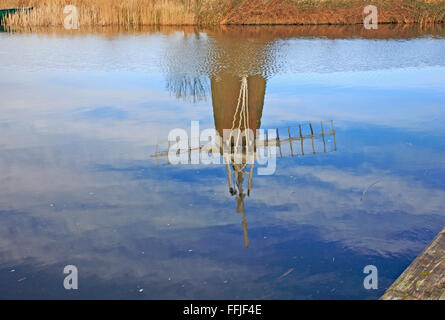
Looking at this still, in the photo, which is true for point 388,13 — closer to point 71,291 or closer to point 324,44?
point 324,44

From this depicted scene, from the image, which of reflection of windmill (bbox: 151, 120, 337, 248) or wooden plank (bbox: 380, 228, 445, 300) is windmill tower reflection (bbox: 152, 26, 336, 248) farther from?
wooden plank (bbox: 380, 228, 445, 300)

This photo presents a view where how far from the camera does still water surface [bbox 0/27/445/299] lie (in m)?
3.40

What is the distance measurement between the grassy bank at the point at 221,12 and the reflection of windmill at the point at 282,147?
1419 centimetres

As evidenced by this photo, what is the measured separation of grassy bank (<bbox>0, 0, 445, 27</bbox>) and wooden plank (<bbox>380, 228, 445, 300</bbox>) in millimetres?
17643

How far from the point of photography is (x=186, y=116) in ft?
24.3

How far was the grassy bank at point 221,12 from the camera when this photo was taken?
19.8 m

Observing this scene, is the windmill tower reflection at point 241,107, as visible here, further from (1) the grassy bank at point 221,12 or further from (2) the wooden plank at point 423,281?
(1) the grassy bank at point 221,12

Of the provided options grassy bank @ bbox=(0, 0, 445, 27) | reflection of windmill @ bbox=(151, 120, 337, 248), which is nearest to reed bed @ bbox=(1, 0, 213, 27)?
grassy bank @ bbox=(0, 0, 445, 27)

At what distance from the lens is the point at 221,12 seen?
857 inches

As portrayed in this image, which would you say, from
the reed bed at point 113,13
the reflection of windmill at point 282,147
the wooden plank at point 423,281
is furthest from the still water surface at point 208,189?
the reed bed at point 113,13

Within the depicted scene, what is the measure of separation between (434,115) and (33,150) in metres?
5.12

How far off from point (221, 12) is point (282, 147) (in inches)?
662

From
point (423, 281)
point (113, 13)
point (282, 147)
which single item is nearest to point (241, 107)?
point (282, 147)
